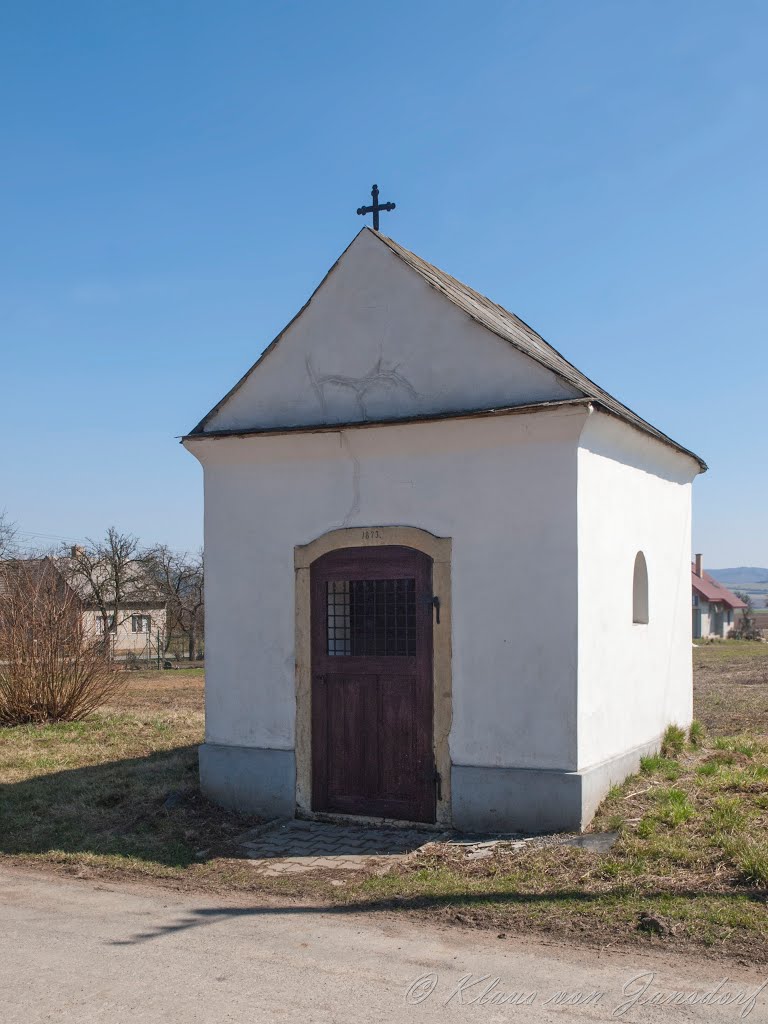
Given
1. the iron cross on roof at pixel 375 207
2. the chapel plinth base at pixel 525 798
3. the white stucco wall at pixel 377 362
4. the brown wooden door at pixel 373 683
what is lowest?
the chapel plinth base at pixel 525 798

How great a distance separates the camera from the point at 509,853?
292 inches

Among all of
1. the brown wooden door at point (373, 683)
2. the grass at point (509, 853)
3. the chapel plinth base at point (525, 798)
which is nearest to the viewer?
the grass at point (509, 853)

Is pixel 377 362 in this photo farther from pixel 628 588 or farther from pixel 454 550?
pixel 628 588

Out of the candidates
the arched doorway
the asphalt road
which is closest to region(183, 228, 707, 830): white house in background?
the arched doorway

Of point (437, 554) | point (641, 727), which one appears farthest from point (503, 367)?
point (641, 727)

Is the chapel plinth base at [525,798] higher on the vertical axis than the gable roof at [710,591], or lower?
lower

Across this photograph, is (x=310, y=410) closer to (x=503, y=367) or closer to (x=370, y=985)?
(x=503, y=367)

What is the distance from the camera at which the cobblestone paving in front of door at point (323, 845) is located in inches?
296

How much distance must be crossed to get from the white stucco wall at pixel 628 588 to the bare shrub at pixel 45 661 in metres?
9.75

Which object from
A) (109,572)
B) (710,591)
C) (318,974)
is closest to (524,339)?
(318,974)

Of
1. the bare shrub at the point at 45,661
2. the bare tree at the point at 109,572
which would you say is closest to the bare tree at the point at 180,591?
the bare tree at the point at 109,572

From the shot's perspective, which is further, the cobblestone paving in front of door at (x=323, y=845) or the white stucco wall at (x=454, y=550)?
the white stucco wall at (x=454, y=550)

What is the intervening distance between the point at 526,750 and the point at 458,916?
231cm

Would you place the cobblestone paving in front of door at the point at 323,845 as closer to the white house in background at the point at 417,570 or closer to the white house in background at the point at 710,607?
the white house in background at the point at 417,570
